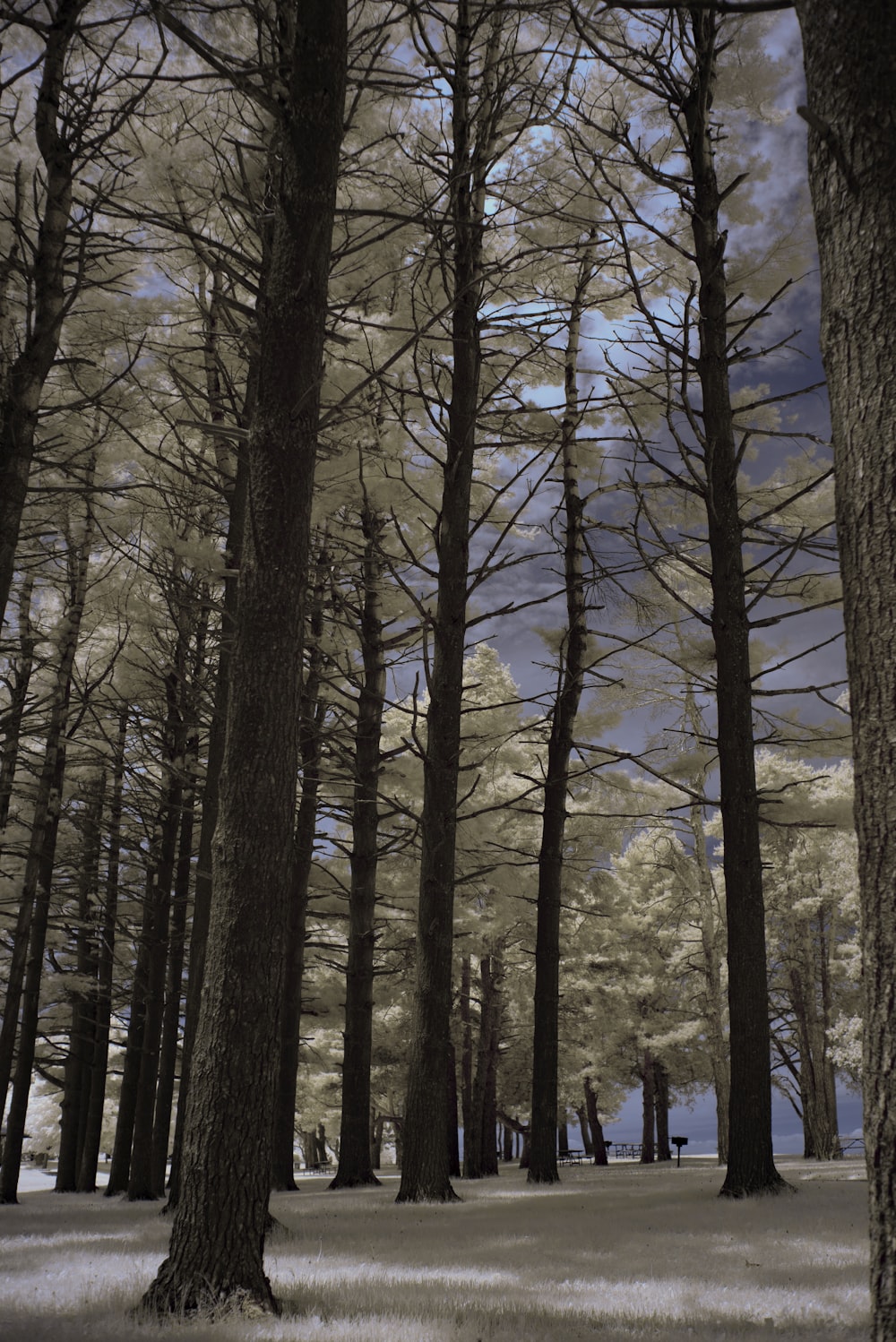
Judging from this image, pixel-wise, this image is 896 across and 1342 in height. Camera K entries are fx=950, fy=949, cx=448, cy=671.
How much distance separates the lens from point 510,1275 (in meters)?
4.70

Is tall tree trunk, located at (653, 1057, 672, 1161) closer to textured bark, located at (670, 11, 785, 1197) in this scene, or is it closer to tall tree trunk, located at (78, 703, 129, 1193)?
tall tree trunk, located at (78, 703, 129, 1193)

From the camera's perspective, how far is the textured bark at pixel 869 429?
2.20 meters

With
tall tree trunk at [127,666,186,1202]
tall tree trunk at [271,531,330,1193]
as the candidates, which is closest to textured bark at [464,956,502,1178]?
tall tree trunk at [271,531,330,1193]

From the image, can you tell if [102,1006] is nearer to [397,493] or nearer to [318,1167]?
[397,493]

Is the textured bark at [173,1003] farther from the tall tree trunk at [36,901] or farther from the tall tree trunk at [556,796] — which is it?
the tall tree trunk at [556,796]

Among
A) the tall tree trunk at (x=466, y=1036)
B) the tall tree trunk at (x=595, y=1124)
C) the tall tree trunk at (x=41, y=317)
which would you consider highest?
the tall tree trunk at (x=41, y=317)

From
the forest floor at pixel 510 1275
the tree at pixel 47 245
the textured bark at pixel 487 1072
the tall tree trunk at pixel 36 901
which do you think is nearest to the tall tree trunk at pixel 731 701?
the forest floor at pixel 510 1275

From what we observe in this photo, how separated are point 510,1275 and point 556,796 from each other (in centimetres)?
854

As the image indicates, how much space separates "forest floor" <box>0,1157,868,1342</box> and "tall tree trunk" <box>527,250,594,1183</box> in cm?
405

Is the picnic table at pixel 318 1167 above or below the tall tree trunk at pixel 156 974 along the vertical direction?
below

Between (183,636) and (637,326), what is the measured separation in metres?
5.95

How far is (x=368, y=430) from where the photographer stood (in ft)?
32.8

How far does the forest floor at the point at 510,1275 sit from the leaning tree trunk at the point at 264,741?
0.39m

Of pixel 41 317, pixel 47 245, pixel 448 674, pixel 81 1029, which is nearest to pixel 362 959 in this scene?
pixel 448 674
